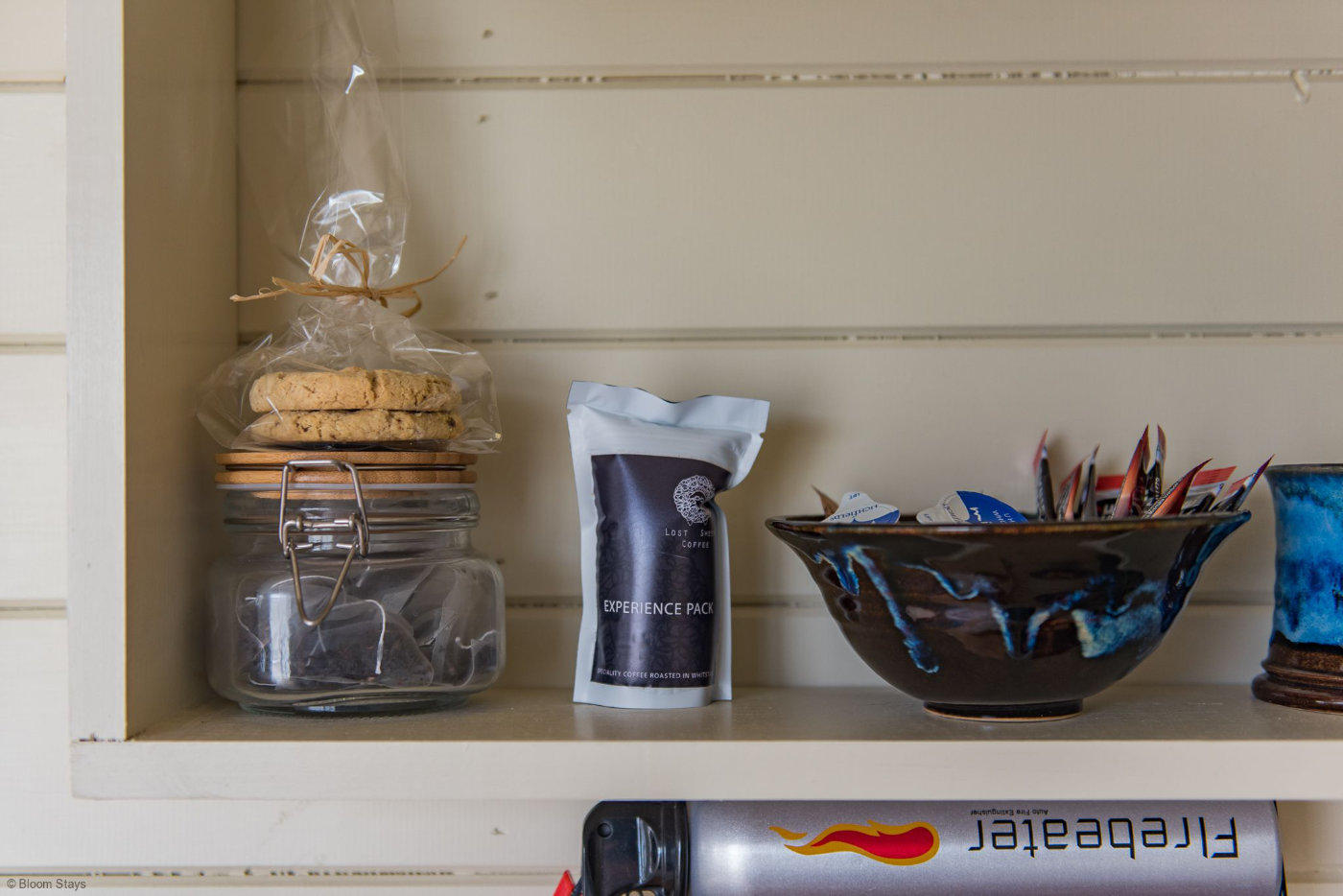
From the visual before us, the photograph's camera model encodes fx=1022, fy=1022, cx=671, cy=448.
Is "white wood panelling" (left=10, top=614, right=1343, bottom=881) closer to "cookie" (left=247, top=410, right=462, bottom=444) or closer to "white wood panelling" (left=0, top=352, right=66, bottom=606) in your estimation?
"white wood panelling" (left=0, top=352, right=66, bottom=606)

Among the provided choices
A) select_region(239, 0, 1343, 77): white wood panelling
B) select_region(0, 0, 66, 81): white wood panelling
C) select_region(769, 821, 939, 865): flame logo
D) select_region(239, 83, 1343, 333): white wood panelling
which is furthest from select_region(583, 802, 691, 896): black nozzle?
select_region(0, 0, 66, 81): white wood panelling

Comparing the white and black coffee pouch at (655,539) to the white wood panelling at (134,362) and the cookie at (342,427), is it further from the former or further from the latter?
the white wood panelling at (134,362)

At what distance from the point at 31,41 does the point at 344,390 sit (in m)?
0.40

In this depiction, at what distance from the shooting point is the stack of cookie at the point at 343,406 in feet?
1.72

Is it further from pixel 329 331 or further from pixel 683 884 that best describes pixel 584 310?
pixel 683 884

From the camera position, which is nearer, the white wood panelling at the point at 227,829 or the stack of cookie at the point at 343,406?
the stack of cookie at the point at 343,406

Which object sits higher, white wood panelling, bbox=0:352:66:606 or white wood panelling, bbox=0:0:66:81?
white wood panelling, bbox=0:0:66:81

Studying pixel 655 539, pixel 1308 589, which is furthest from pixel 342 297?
pixel 1308 589

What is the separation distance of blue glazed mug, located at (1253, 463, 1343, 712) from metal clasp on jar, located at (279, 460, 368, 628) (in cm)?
51

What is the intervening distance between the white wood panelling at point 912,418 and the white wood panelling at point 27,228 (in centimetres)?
31

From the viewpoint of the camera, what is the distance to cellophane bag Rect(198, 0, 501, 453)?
1.75 feet

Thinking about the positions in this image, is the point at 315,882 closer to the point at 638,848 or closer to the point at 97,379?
the point at 638,848

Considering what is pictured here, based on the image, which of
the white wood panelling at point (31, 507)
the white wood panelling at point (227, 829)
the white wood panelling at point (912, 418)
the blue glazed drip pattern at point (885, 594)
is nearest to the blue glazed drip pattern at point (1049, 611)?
the blue glazed drip pattern at point (885, 594)

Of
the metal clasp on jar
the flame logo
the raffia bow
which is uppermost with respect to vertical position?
the raffia bow
